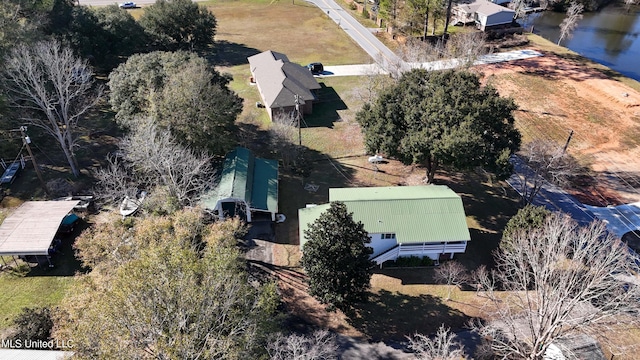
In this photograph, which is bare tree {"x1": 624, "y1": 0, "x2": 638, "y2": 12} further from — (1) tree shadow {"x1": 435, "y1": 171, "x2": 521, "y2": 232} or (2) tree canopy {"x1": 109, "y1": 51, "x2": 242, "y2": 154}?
(2) tree canopy {"x1": 109, "y1": 51, "x2": 242, "y2": 154}

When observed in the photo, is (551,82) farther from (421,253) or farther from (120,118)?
(120,118)

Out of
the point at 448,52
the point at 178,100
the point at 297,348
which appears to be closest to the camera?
the point at 297,348

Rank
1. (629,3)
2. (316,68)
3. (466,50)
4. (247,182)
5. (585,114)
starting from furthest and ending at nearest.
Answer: (629,3) → (316,68) → (585,114) → (466,50) → (247,182)

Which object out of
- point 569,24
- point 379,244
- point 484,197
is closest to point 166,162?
point 379,244

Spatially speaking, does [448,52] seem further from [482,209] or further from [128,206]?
[128,206]

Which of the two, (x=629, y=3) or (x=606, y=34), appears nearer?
(x=606, y=34)

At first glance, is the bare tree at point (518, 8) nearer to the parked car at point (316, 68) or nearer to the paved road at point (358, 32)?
the paved road at point (358, 32)

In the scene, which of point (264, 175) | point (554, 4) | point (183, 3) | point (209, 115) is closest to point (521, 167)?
point (264, 175)
